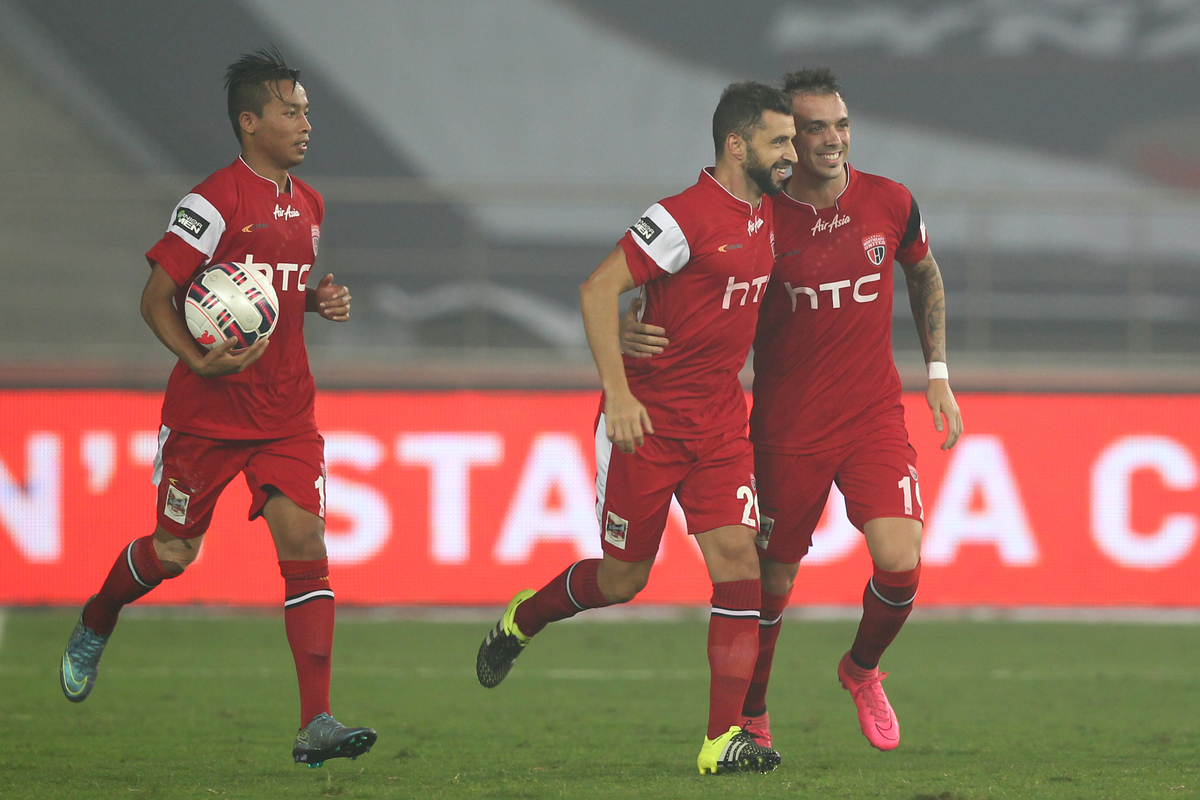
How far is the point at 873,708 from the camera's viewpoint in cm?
506

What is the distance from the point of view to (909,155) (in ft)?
50.9

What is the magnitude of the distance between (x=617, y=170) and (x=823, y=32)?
3.11 meters

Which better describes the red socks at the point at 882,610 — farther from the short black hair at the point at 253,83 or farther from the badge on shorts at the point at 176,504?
the short black hair at the point at 253,83

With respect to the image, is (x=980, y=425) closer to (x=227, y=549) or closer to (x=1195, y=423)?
(x=1195, y=423)

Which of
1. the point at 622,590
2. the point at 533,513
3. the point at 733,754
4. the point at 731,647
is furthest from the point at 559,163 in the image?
the point at 733,754

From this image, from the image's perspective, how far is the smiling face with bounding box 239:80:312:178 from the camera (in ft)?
15.5

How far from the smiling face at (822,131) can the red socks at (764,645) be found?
57.0 inches

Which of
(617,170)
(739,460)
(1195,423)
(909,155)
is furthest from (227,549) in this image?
(909,155)

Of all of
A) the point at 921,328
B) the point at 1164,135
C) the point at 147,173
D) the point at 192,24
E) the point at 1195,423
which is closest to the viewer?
the point at 921,328

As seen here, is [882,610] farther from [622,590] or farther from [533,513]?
[533,513]

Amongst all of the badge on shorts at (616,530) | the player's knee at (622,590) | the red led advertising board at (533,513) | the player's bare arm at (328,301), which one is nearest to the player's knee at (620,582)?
the player's knee at (622,590)

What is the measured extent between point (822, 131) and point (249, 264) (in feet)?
6.18

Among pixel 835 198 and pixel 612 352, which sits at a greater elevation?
pixel 835 198

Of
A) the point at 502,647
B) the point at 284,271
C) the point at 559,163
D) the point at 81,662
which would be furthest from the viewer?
the point at 559,163
